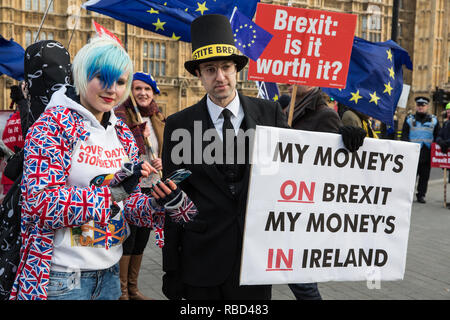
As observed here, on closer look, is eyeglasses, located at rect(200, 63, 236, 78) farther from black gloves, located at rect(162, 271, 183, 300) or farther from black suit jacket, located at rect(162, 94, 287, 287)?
black gloves, located at rect(162, 271, 183, 300)

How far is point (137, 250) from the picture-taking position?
4359mm

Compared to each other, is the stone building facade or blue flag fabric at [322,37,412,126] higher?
the stone building facade

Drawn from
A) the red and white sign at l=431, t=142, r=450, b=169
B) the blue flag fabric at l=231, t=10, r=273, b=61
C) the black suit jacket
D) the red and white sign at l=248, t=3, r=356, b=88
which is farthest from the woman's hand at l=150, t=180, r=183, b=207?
the red and white sign at l=431, t=142, r=450, b=169

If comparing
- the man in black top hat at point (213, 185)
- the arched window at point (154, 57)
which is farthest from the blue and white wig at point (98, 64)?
the arched window at point (154, 57)

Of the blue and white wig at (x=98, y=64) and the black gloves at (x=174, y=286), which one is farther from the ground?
the blue and white wig at (x=98, y=64)

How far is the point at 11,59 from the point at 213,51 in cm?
520

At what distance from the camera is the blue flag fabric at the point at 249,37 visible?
13.3 feet

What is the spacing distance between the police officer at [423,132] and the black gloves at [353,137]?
8.40m

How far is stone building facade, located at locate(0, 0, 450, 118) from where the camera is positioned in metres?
31.6

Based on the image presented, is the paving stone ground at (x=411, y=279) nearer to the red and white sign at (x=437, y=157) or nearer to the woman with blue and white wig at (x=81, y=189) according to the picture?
the woman with blue and white wig at (x=81, y=189)

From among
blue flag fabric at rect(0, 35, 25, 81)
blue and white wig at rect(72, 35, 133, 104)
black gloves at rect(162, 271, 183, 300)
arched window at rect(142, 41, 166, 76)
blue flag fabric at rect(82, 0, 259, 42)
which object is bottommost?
black gloves at rect(162, 271, 183, 300)

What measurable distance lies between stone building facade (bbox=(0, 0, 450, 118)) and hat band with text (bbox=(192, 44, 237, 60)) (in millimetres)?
22336

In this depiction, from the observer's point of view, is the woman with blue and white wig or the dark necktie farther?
the dark necktie

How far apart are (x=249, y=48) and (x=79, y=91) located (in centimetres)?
237
